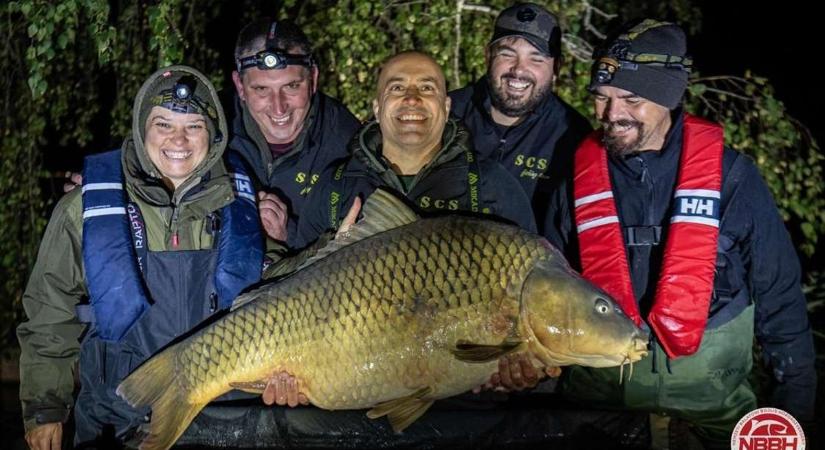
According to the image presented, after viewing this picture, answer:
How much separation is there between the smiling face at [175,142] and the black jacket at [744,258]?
4.10 ft

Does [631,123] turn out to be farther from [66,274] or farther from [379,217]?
[66,274]

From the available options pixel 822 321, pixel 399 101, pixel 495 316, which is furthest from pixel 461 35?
pixel 822 321

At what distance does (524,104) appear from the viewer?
361 cm

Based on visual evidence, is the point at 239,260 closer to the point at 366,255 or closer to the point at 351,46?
the point at 366,255

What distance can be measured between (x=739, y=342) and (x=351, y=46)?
2.29 meters

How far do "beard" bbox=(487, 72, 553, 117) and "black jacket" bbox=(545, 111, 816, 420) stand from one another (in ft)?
2.20

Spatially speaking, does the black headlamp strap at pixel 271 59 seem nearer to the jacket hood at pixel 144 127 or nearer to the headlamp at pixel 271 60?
the headlamp at pixel 271 60

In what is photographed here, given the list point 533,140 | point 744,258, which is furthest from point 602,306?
point 533,140

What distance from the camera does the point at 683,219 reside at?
2799 millimetres

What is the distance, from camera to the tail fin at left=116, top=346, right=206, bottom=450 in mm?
2561

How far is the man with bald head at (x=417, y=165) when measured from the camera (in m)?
2.90

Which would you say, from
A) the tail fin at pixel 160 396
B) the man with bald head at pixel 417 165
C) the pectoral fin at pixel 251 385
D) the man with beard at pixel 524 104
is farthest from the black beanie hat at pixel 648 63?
the tail fin at pixel 160 396

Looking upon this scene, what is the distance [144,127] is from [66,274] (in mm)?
498

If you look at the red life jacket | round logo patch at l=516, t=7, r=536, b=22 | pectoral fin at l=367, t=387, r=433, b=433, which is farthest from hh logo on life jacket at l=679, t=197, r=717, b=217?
round logo patch at l=516, t=7, r=536, b=22
